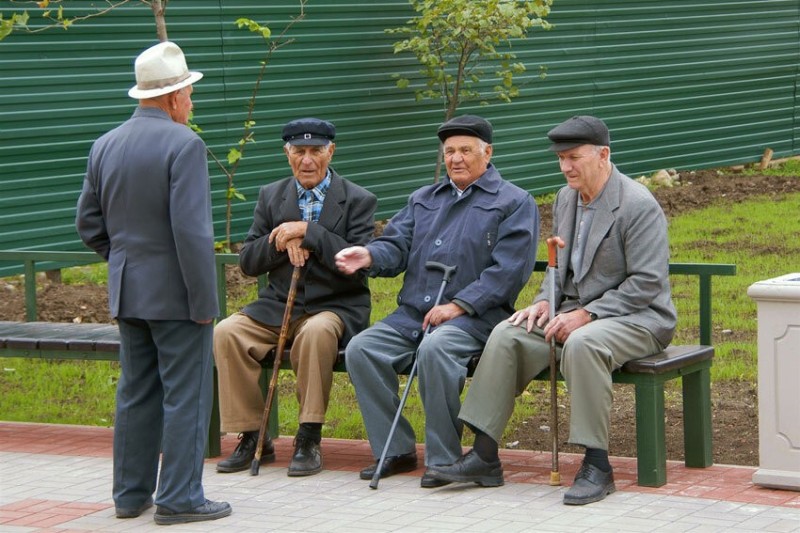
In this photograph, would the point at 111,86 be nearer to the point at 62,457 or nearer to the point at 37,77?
the point at 37,77

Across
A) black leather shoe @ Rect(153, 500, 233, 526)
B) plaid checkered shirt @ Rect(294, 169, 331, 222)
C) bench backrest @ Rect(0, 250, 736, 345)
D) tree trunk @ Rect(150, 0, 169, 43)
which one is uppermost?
tree trunk @ Rect(150, 0, 169, 43)

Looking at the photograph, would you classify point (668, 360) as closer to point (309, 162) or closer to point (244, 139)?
point (309, 162)

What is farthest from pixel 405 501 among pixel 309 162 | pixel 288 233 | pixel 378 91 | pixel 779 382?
pixel 378 91

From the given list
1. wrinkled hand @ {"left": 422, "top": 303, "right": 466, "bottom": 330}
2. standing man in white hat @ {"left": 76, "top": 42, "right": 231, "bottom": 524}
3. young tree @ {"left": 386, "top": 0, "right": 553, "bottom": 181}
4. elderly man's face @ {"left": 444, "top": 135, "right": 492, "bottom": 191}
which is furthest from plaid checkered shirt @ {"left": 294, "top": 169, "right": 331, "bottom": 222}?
young tree @ {"left": 386, "top": 0, "right": 553, "bottom": 181}

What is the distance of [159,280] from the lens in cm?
608

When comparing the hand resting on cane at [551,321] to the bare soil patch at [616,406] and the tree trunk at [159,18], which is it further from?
the tree trunk at [159,18]

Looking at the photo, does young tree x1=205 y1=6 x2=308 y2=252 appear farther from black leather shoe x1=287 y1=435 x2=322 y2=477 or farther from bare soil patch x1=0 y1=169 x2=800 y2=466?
black leather shoe x1=287 y1=435 x2=322 y2=477

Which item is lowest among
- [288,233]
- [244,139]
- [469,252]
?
[469,252]

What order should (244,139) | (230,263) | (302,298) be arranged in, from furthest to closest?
(244,139)
(230,263)
(302,298)

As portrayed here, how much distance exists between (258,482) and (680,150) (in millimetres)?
12150

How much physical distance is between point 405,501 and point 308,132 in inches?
78.5

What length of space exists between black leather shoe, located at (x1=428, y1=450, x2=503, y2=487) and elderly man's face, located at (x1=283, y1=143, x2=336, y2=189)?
1.70 m

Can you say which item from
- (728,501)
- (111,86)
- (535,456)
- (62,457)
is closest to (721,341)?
(535,456)

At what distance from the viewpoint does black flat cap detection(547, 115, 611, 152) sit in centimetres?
668
